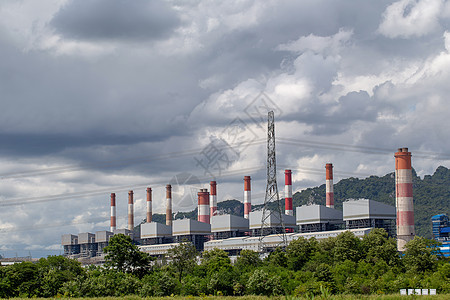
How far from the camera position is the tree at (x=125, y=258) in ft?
233

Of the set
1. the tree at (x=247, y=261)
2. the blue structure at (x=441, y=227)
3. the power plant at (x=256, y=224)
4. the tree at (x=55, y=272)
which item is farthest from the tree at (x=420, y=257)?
the blue structure at (x=441, y=227)

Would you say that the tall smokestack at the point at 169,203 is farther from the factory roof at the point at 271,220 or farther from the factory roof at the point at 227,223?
the factory roof at the point at 271,220

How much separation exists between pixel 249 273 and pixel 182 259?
15028 millimetres

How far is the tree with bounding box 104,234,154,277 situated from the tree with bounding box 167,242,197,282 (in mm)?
9326

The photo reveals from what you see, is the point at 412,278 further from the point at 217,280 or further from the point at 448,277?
the point at 217,280

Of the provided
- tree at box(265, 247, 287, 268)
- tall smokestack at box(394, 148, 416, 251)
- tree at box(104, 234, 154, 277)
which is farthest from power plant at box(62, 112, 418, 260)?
tree at box(104, 234, 154, 277)

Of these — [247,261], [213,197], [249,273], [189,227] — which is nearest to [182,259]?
[247,261]

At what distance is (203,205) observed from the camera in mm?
149875

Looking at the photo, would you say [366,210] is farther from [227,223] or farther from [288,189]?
[227,223]

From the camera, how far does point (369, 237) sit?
8981cm

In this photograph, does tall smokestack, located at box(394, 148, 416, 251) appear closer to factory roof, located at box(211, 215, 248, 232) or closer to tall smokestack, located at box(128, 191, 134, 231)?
factory roof, located at box(211, 215, 248, 232)

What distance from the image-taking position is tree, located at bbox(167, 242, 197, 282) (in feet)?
268

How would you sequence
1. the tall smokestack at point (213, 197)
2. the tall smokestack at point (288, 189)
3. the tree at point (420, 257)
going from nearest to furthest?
the tree at point (420, 257)
the tall smokestack at point (288, 189)
the tall smokestack at point (213, 197)

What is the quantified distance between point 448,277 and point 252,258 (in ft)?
99.1
